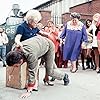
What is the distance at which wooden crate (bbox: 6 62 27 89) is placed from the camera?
26.6 feet

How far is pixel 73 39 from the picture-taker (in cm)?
Answer: 1288

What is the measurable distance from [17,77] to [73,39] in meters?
4.89

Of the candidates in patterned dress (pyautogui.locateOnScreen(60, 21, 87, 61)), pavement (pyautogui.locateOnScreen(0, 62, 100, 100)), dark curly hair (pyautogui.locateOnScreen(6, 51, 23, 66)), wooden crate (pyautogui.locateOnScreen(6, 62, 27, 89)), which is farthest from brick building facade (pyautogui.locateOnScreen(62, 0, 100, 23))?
dark curly hair (pyautogui.locateOnScreen(6, 51, 23, 66))

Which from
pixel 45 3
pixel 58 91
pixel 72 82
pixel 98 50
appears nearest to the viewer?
pixel 58 91

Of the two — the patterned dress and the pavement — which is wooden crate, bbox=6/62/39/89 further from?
the patterned dress

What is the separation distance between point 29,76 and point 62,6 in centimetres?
2757

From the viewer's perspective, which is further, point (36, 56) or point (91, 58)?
point (91, 58)

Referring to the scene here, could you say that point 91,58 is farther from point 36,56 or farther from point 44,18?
point 44,18

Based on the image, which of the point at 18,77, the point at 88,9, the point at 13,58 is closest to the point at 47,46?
the point at 18,77

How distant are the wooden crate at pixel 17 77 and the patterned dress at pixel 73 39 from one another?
14.8 ft

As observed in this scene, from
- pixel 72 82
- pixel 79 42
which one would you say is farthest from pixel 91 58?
pixel 72 82

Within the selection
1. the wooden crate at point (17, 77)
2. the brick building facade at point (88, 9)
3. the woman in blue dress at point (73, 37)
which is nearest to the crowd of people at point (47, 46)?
the woman in blue dress at point (73, 37)

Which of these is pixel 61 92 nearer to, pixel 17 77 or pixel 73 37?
pixel 17 77

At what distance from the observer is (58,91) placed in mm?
8031
